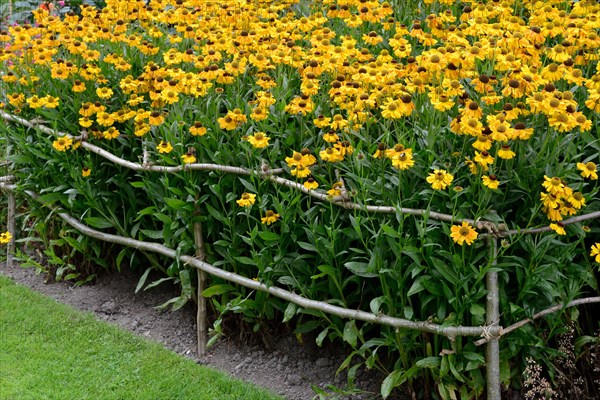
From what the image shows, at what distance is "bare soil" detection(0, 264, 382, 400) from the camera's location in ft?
11.0

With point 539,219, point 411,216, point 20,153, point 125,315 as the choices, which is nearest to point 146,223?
point 125,315

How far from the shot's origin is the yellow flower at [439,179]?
275cm

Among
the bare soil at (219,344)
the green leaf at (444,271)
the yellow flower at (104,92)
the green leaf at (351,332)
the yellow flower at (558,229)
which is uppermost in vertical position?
the yellow flower at (104,92)

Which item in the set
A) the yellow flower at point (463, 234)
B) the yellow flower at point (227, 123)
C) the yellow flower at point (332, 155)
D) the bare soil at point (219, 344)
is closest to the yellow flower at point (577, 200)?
the yellow flower at point (463, 234)

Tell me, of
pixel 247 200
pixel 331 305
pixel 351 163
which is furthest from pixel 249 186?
pixel 331 305

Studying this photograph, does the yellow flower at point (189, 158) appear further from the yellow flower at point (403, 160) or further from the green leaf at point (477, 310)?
the green leaf at point (477, 310)

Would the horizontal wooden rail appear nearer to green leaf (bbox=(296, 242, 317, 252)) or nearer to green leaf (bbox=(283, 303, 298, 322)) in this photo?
green leaf (bbox=(283, 303, 298, 322))

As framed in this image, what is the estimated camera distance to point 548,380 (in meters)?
3.09

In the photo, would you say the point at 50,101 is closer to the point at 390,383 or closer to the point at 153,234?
the point at 153,234

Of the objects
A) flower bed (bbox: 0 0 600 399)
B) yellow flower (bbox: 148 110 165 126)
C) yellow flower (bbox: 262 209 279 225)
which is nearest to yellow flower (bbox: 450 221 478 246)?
flower bed (bbox: 0 0 600 399)

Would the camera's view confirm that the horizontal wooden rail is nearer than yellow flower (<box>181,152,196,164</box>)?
Yes

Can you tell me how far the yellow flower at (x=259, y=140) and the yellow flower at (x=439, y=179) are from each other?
0.76 m

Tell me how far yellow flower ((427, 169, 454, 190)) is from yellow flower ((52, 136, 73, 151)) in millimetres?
1954

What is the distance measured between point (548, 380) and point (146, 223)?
2054 millimetres
